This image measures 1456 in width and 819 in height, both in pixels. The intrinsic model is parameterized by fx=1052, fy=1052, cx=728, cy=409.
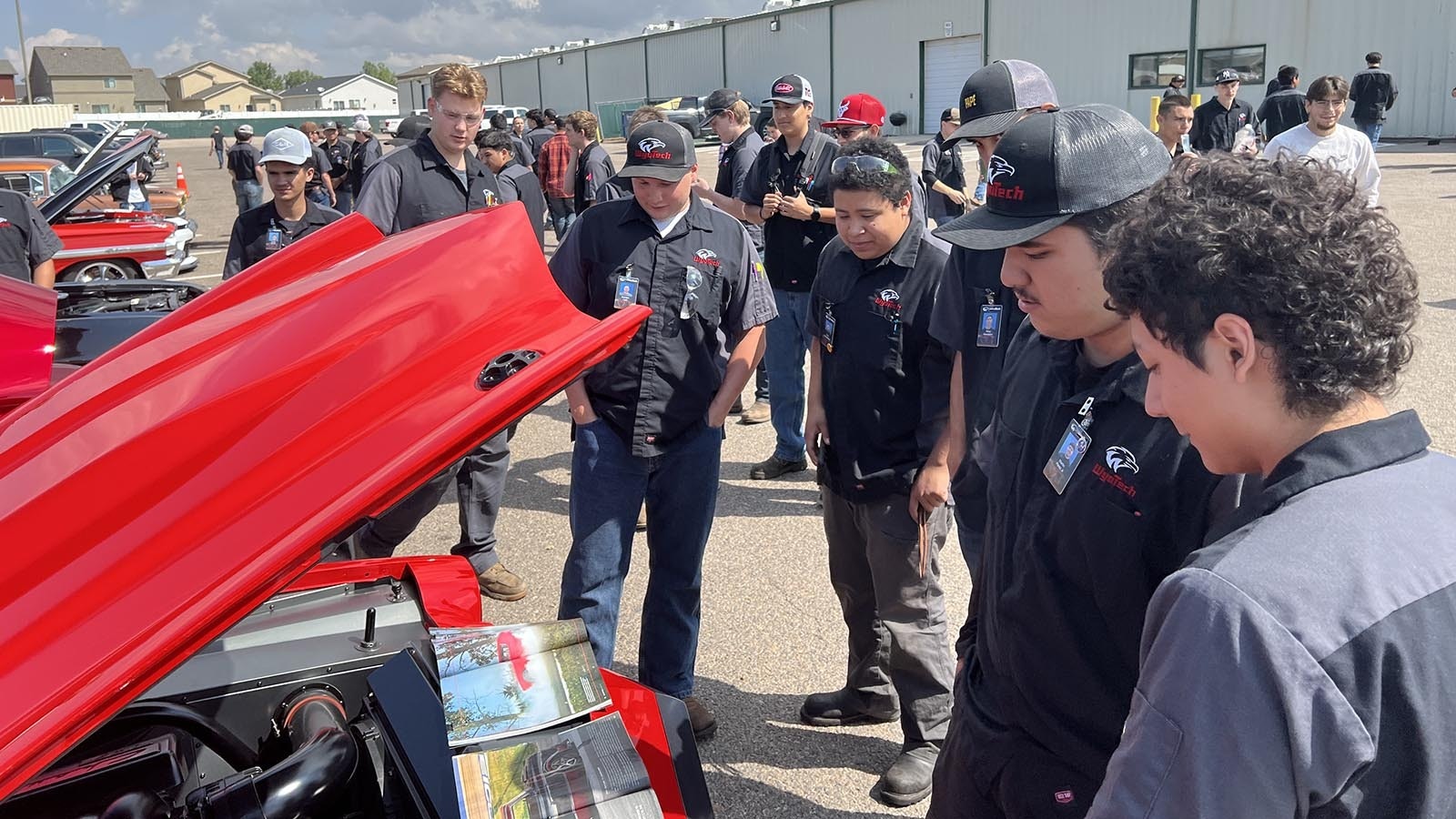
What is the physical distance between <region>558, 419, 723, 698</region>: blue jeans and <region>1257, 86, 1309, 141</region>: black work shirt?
9.44 metres

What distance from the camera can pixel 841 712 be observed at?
12.0ft

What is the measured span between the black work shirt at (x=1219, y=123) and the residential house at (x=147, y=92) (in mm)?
121886

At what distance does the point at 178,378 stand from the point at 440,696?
71 cm

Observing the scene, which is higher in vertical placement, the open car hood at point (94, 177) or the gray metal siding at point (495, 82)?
the gray metal siding at point (495, 82)

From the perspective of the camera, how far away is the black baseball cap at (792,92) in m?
6.37

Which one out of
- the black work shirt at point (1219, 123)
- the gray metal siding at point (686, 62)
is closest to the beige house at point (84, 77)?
the gray metal siding at point (686, 62)

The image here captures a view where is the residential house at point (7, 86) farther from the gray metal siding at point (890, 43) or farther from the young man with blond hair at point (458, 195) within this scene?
the young man with blond hair at point (458, 195)

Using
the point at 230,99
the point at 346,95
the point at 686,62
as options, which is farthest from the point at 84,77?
the point at 686,62

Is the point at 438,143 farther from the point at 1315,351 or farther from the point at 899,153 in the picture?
the point at 1315,351

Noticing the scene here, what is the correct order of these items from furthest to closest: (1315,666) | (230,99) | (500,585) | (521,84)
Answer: (230,99) → (521,84) → (500,585) → (1315,666)

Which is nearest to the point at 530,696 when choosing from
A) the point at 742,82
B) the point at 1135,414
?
the point at 1135,414

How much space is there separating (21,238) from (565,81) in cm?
6017

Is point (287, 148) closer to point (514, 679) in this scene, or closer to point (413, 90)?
point (514, 679)

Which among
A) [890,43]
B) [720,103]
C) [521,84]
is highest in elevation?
[521,84]
